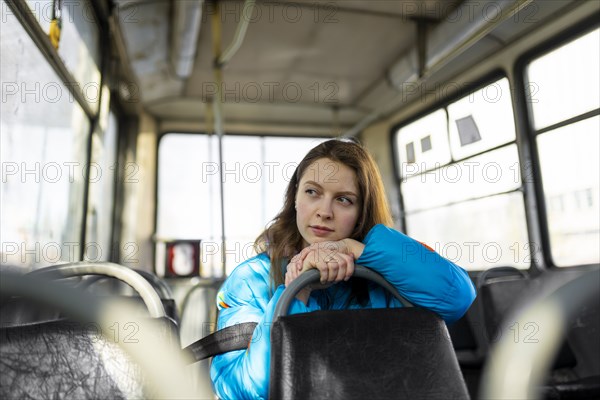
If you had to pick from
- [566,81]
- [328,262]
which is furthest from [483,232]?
[328,262]

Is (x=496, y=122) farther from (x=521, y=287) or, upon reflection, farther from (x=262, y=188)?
(x=262, y=188)

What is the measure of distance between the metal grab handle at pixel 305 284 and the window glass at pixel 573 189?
8.68 feet

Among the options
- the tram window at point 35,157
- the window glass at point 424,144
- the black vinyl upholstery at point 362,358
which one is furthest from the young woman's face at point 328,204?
the window glass at point 424,144

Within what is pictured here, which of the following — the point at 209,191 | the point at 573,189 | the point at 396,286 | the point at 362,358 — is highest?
the point at 209,191

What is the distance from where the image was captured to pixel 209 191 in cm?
561

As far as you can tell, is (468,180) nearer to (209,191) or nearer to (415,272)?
(209,191)

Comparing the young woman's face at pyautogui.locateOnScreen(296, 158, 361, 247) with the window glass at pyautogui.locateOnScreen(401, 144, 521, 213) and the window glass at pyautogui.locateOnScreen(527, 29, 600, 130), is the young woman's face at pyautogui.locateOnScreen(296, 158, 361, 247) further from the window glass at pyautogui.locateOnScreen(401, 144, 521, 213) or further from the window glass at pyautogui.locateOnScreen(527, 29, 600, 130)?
the window glass at pyautogui.locateOnScreen(401, 144, 521, 213)

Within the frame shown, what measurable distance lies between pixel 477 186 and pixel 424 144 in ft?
3.34

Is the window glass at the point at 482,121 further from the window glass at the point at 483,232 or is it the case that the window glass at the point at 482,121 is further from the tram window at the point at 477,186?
the window glass at the point at 483,232

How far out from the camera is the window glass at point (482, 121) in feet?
12.3

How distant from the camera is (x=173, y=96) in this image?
17.4ft

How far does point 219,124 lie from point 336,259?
353 cm

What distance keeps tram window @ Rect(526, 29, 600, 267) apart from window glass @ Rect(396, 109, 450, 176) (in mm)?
1044

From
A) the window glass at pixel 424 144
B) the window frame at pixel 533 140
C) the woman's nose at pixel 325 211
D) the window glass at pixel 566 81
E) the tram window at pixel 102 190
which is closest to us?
the woman's nose at pixel 325 211
